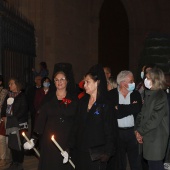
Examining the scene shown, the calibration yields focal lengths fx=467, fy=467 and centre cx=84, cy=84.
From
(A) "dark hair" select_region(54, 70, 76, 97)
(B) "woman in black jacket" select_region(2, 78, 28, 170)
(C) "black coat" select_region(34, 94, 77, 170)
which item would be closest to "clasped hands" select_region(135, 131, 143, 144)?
(C) "black coat" select_region(34, 94, 77, 170)

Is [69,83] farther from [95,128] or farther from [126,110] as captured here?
[95,128]

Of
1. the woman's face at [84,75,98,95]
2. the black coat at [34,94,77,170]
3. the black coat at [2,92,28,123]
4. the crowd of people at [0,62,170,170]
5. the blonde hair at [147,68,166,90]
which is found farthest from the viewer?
the black coat at [2,92,28,123]

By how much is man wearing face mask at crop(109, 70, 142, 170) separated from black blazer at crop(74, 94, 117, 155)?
4.13 ft

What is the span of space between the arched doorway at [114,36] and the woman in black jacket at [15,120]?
42.3 feet

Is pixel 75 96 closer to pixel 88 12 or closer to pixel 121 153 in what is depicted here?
pixel 121 153

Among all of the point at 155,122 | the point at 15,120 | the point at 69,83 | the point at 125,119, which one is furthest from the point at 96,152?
the point at 15,120

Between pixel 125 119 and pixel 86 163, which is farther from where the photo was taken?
pixel 125 119

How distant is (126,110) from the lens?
661 centimetres

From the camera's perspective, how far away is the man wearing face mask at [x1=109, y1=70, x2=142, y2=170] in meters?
6.65

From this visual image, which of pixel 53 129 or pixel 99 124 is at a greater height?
pixel 99 124

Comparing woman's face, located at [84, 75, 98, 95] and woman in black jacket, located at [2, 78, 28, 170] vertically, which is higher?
woman's face, located at [84, 75, 98, 95]

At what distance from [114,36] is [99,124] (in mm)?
17117

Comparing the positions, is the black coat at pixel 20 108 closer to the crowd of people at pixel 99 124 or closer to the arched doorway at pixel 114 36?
the crowd of people at pixel 99 124

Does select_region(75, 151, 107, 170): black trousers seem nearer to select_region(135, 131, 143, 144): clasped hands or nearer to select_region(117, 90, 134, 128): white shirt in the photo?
select_region(135, 131, 143, 144): clasped hands
